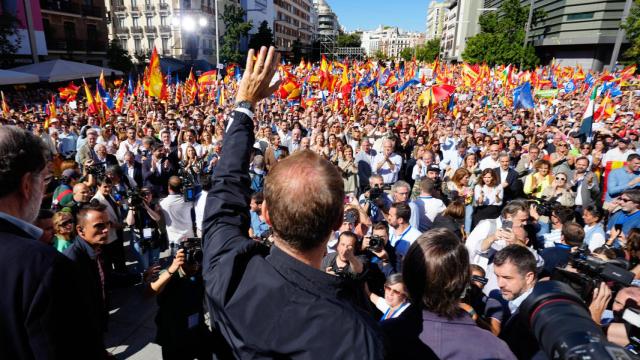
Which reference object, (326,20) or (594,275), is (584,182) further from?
(326,20)

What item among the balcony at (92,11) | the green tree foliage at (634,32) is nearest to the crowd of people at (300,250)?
the green tree foliage at (634,32)

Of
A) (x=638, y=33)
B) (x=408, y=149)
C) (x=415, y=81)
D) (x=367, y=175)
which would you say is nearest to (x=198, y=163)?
(x=367, y=175)

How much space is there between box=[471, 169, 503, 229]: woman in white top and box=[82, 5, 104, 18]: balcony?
128 ft

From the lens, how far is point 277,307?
3.47 feet

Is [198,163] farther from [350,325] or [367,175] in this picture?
[350,325]

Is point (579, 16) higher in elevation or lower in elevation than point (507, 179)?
higher

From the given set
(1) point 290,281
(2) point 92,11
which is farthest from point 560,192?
(2) point 92,11

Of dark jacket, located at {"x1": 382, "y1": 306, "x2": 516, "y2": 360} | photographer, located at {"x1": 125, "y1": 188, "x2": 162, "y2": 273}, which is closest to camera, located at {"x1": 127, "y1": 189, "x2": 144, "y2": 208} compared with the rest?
photographer, located at {"x1": 125, "y1": 188, "x2": 162, "y2": 273}

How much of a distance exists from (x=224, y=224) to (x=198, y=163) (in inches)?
264

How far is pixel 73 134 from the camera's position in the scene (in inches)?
377

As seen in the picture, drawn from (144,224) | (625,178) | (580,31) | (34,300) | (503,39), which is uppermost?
(580,31)

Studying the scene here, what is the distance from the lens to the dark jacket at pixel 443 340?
1.53 m

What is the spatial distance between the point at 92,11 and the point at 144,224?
37.7 m

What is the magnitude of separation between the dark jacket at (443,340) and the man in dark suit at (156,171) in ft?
20.0
